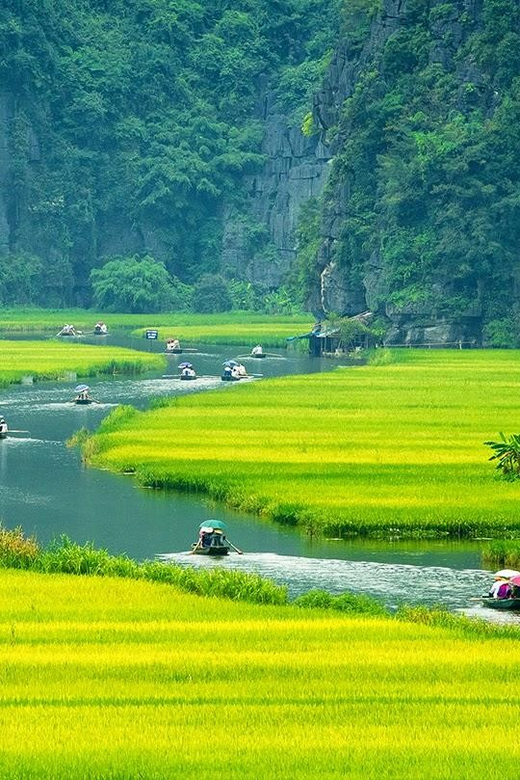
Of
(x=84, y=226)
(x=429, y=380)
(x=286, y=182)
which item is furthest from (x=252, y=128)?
(x=429, y=380)

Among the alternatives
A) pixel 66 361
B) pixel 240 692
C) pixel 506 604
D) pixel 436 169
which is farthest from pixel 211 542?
pixel 436 169

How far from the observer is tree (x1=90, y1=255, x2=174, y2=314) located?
137 m

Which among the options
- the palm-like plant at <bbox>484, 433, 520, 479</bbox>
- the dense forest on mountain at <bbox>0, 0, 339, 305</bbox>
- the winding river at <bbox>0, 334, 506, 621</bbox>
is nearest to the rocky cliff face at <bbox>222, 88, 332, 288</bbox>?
the dense forest on mountain at <bbox>0, 0, 339, 305</bbox>

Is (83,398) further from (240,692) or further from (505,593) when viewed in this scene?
(240,692)

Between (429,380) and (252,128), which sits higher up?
(252,128)

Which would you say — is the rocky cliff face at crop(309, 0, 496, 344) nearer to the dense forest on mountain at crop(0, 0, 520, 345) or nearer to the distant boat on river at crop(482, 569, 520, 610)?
the dense forest on mountain at crop(0, 0, 520, 345)

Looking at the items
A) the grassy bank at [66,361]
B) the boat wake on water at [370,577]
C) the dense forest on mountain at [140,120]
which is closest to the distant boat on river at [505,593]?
the boat wake on water at [370,577]

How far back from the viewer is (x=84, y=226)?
487 feet

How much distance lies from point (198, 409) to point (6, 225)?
91842mm

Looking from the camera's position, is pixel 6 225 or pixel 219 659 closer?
pixel 219 659

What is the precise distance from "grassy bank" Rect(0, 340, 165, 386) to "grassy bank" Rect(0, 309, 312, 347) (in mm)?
16456

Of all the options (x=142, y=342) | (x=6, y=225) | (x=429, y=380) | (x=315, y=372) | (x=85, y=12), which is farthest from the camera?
(x=85, y=12)

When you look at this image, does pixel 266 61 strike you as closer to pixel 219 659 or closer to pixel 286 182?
pixel 286 182

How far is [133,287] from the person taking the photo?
137 meters
